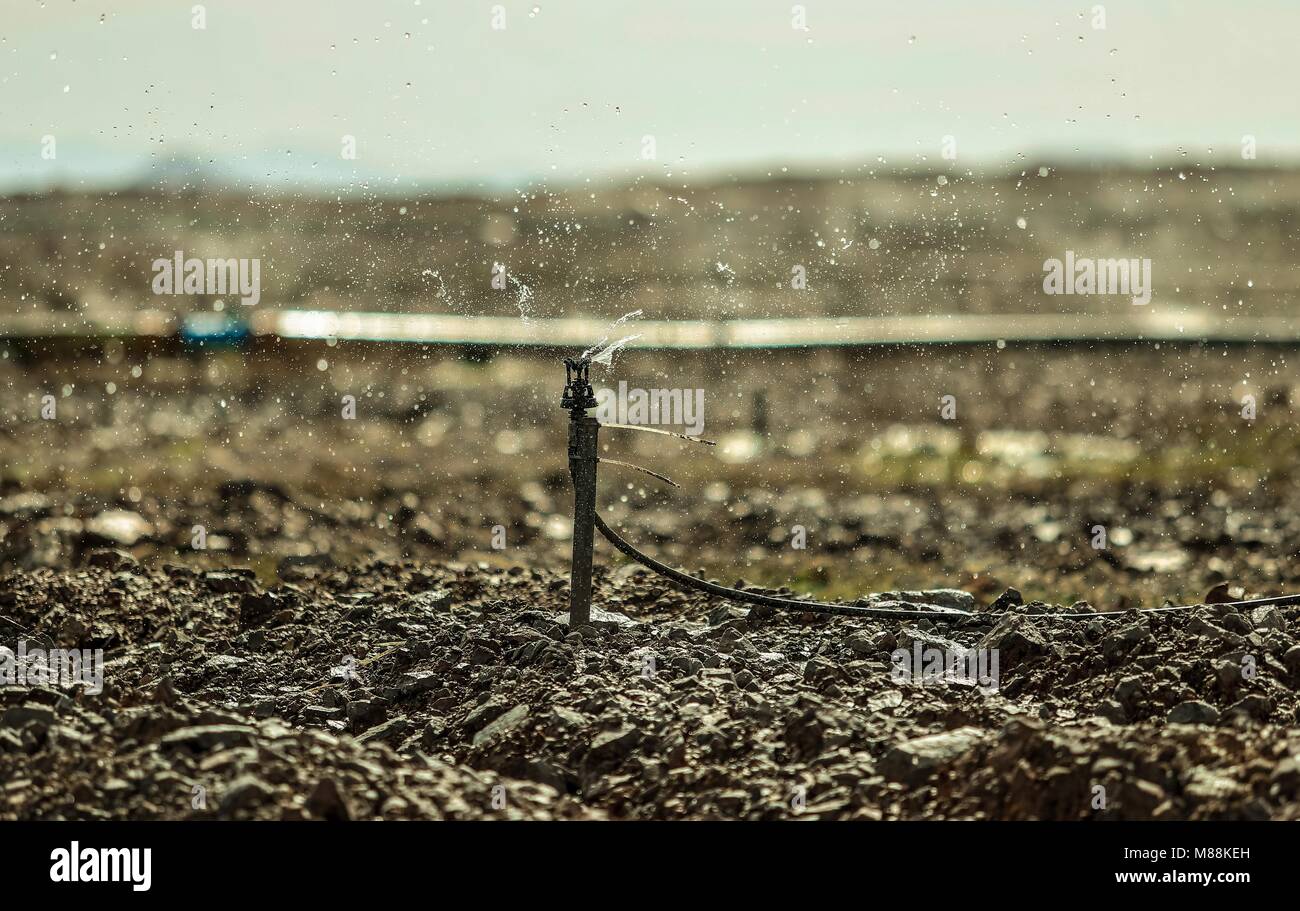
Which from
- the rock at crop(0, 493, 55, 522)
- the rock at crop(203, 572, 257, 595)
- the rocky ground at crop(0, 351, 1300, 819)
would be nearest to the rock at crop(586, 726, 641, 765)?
the rocky ground at crop(0, 351, 1300, 819)

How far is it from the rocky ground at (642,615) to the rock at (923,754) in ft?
0.04

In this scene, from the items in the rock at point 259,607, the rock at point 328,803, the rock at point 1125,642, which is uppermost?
the rock at point 1125,642

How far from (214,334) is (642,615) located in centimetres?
1216

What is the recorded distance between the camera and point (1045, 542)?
10547 millimetres

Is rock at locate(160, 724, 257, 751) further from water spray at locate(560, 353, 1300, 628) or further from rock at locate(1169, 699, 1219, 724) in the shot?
rock at locate(1169, 699, 1219, 724)

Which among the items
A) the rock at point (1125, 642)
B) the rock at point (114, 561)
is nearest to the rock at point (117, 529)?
the rock at point (114, 561)

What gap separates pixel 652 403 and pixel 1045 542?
7.88 m

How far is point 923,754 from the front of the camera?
4.95 metres

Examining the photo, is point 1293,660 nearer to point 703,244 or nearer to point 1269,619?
point 1269,619

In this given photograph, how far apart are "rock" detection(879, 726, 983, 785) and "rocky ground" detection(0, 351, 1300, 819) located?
0.04ft

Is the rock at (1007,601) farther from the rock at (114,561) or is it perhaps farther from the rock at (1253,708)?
the rock at (114,561)

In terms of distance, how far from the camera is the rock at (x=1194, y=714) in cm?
529

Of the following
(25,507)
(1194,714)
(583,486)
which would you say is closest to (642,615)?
(583,486)

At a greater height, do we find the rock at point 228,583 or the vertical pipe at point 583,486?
the vertical pipe at point 583,486
